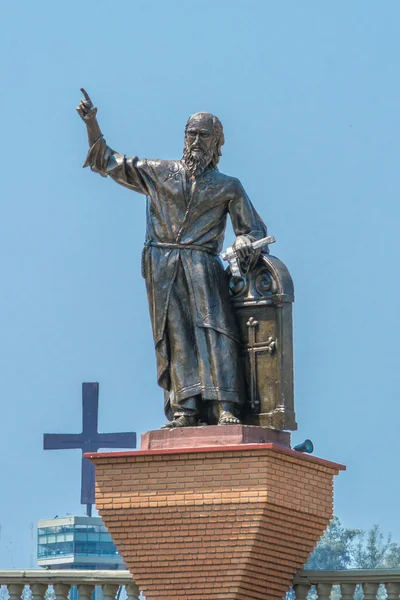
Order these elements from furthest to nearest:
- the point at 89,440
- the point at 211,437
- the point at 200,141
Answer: the point at 89,440 → the point at 200,141 → the point at 211,437

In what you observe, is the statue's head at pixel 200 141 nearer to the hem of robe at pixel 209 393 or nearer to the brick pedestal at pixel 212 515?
the hem of robe at pixel 209 393

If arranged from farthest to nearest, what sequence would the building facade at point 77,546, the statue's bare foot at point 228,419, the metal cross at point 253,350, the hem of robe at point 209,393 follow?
the building facade at point 77,546 < the metal cross at point 253,350 < the hem of robe at point 209,393 < the statue's bare foot at point 228,419

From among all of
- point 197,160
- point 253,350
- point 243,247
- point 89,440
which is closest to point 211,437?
point 253,350

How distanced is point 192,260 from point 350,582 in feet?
10.4

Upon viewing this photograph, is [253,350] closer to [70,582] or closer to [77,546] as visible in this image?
[70,582]

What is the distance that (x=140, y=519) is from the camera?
59.1ft

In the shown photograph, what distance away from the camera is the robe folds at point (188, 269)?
18359mm

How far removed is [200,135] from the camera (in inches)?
733

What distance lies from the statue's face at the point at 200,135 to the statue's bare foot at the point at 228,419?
7.78ft

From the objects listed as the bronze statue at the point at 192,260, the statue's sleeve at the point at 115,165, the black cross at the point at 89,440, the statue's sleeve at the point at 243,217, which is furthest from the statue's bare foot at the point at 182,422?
the black cross at the point at 89,440

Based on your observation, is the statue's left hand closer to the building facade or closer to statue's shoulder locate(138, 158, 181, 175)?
statue's shoulder locate(138, 158, 181, 175)

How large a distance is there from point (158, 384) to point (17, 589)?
2282 mm

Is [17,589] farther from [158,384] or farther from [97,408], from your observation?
[97,408]

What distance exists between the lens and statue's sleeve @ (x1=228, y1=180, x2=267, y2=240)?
1856 centimetres
